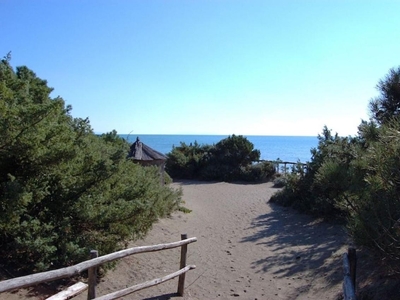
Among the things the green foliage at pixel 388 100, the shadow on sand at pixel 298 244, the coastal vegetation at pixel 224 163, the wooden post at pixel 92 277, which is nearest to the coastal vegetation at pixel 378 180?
the green foliage at pixel 388 100

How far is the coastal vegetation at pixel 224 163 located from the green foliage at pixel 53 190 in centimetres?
1677

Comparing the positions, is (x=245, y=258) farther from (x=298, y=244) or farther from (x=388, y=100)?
(x=388, y=100)

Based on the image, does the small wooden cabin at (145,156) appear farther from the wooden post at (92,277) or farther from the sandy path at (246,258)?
the wooden post at (92,277)

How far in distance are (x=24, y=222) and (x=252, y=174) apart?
19.1m

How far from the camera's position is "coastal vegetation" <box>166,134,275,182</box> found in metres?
23.9

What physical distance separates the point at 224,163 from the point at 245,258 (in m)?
16.6

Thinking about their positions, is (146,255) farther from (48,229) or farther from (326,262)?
(326,262)

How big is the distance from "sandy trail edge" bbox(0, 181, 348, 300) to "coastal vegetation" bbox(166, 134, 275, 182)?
9.23 metres

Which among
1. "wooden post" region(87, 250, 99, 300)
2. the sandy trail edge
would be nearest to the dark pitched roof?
the sandy trail edge

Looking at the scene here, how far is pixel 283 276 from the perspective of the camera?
291 inches

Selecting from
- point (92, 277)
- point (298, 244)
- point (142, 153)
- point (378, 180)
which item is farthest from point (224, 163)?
point (378, 180)

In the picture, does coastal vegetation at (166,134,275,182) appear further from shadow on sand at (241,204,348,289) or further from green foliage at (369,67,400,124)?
green foliage at (369,67,400,124)

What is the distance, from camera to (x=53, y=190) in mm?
6422

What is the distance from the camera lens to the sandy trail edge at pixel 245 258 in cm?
655
